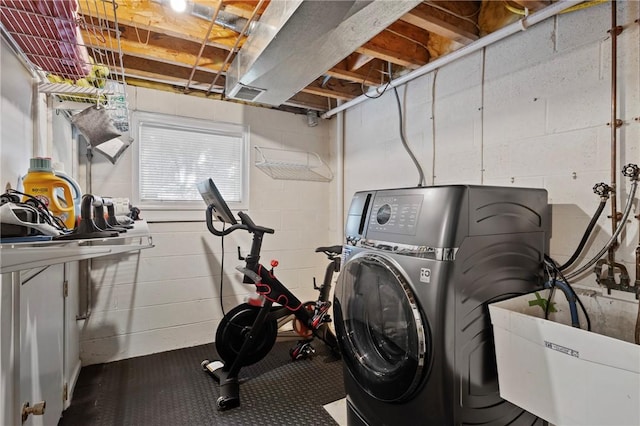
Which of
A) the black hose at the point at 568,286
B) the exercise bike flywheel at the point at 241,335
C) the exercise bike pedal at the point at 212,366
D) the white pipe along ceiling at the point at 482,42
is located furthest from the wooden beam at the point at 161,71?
the black hose at the point at 568,286

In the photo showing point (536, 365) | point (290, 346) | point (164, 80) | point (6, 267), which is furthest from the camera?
point (290, 346)

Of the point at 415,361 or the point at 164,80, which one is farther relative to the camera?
the point at 164,80

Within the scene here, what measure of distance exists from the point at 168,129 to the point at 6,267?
2456 mm

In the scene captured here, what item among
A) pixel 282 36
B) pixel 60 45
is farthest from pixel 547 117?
pixel 60 45

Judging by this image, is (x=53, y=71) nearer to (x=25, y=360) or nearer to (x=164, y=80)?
(x=164, y=80)

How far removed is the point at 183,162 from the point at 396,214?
2155 mm

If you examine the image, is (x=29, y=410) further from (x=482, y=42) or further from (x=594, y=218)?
(x=482, y=42)

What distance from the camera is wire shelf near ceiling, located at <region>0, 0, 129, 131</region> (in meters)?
1.20

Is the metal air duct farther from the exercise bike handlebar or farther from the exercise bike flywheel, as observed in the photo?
the exercise bike flywheel

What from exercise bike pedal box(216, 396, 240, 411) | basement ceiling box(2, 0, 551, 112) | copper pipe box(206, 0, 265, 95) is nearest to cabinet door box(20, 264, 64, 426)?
exercise bike pedal box(216, 396, 240, 411)

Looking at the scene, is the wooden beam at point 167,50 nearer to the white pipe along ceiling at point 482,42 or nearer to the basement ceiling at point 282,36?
the basement ceiling at point 282,36

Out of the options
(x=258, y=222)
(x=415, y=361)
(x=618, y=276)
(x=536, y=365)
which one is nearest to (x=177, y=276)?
(x=258, y=222)

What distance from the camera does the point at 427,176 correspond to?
2342mm

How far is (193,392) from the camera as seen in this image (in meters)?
2.14
